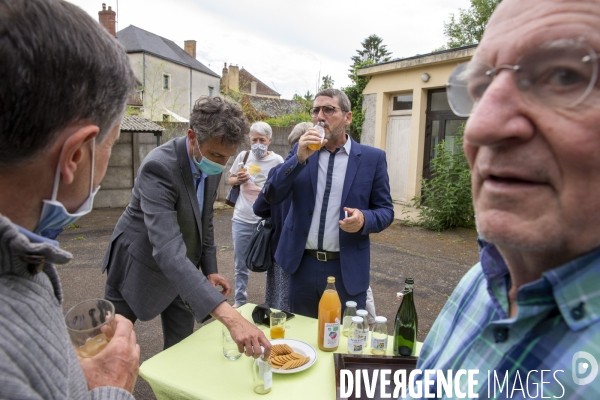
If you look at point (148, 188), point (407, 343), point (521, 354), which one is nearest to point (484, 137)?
point (521, 354)

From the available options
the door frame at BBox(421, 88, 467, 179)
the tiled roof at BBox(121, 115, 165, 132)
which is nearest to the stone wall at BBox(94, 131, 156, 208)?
the tiled roof at BBox(121, 115, 165, 132)

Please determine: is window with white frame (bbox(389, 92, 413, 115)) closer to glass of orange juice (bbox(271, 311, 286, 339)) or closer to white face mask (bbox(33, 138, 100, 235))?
glass of orange juice (bbox(271, 311, 286, 339))

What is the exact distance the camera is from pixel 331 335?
7.07 feet

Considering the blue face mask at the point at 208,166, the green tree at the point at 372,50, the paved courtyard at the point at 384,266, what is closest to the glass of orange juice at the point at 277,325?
the blue face mask at the point at 208,166

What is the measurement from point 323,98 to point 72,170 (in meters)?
2.43

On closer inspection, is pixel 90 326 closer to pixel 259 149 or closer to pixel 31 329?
pixel 31 329

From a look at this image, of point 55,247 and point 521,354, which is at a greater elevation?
point 55,247

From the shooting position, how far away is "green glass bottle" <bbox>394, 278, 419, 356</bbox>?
216 centimetres

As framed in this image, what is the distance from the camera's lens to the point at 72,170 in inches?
39.0

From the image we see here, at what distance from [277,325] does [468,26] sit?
28.1 metres

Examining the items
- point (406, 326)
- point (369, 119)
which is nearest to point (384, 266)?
point (406, 326)

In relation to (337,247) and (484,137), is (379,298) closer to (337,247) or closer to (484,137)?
(337,247)

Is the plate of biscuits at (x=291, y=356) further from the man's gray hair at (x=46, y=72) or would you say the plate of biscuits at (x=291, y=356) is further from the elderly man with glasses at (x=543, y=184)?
the man's gray hair at (x=46, y=72)

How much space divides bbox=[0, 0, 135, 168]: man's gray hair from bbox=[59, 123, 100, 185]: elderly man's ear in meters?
0.02
